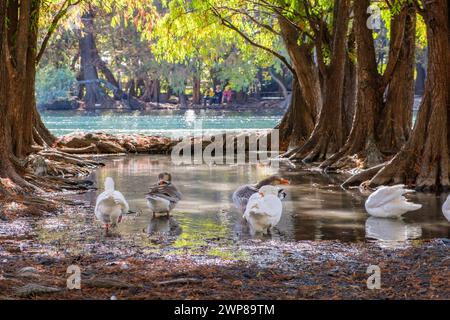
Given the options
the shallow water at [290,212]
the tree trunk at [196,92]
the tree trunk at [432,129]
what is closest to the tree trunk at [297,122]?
the shallow water at [290,212]

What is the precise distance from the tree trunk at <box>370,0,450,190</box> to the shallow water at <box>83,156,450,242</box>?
769 mm

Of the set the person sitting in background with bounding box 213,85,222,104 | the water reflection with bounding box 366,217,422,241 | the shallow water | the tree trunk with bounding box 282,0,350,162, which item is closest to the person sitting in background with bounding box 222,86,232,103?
the person sitting in background with bounding box 213,85,222,104

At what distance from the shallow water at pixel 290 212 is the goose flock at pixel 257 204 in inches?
6.0

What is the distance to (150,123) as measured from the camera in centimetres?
5034

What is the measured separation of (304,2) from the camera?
78.4 feet

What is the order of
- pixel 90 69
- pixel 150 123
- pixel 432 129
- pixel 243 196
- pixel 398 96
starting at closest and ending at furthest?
pixel 243 196, pixel 432 129, pixel 398 96, pixel 150 123, pixel 90 69

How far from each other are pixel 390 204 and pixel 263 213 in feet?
8.56

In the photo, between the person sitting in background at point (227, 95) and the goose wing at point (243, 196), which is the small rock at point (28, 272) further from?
the person sitting in background at point (227, 95)

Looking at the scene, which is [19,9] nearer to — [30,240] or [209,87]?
[30,240]

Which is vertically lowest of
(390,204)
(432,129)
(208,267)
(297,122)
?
(208,267)

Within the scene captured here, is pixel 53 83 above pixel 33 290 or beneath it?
above

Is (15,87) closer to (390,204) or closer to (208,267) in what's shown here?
(390,204)

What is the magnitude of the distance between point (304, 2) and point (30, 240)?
586 inches

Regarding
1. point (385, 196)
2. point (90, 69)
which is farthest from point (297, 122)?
point (90, 69)
